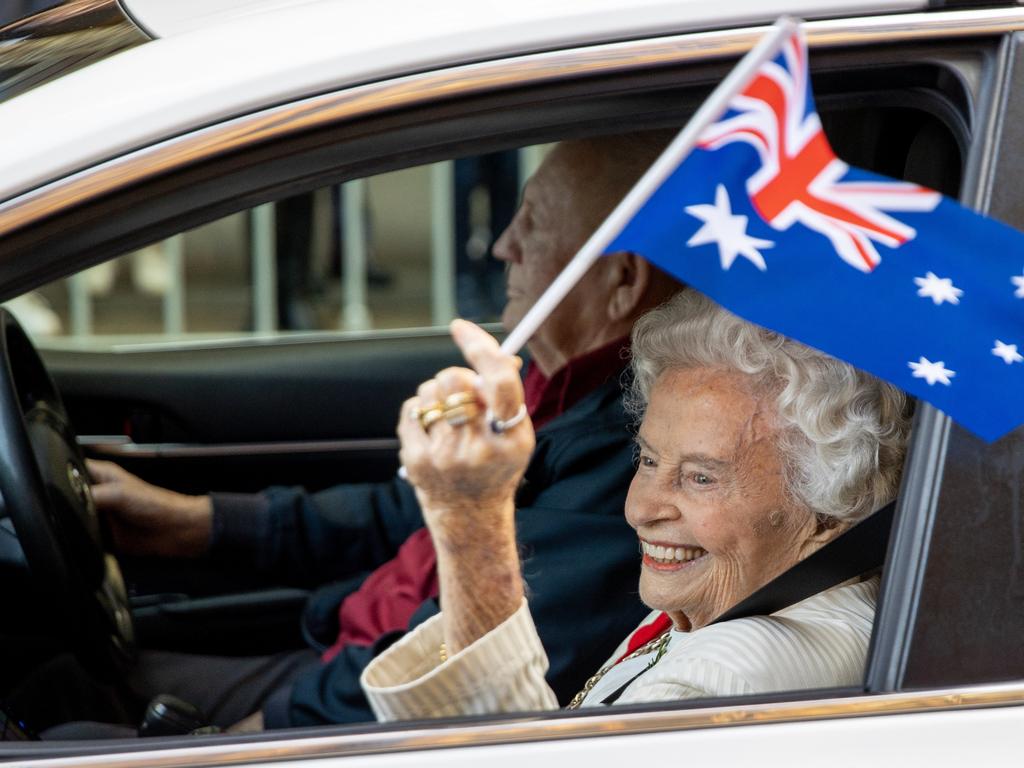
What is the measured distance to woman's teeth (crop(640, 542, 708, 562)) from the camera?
1.68 metres

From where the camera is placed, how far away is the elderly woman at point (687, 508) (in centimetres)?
123

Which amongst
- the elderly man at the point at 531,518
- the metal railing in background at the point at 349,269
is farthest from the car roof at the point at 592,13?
the metal railing in background at the point at 349,269

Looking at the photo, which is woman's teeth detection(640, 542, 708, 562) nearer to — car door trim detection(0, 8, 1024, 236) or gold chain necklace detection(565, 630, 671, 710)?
gold chain necklace detection(565, 630, 671, 710)

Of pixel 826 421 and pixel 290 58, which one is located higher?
pixel 290 58

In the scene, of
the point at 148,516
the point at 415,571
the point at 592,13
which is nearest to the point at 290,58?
the point at 592,13

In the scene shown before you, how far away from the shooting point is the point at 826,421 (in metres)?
1.57

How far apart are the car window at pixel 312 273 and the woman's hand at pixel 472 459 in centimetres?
816

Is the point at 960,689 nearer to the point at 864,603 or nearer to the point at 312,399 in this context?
the point at 864,603

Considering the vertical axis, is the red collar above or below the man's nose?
below

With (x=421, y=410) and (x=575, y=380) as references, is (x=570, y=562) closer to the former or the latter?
(x=575, y=380)

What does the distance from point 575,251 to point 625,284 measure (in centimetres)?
24

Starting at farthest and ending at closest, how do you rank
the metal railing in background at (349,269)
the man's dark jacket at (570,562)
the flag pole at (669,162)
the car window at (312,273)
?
the metal railing in background at (349,269) → the car window at (312,273) → the man's dark jacket at (570,562) → the flag pole at (669,162)

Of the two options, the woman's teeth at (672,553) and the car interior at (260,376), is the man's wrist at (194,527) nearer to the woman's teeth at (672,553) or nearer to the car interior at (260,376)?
the car interior at (260,376)

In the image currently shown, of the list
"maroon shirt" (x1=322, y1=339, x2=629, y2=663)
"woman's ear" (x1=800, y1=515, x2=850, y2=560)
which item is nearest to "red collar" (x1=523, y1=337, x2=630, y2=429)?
"maroon shirt" (x1=322, y1=339, x2=629, y2=663)
